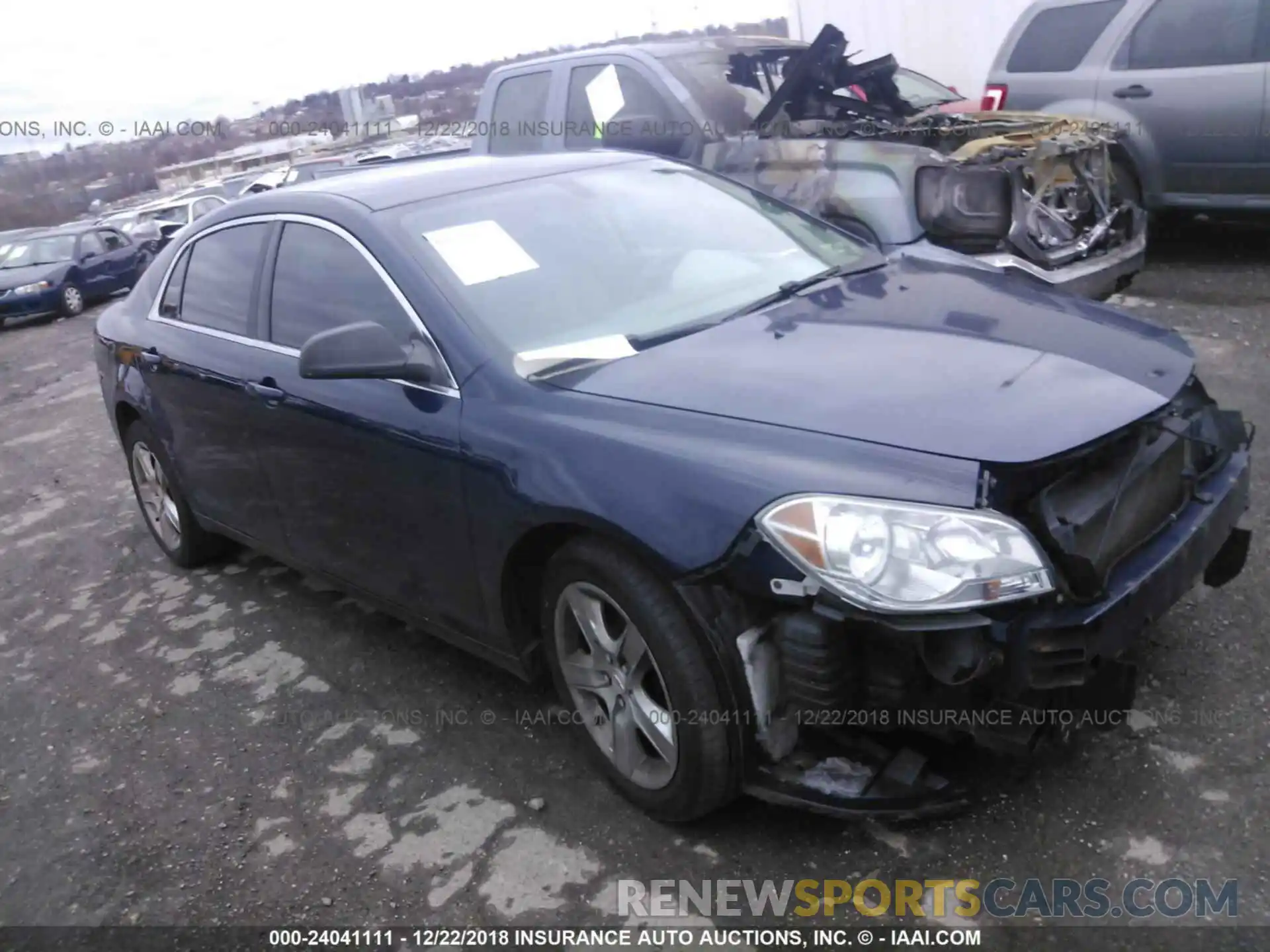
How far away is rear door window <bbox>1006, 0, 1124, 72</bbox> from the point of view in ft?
25.7

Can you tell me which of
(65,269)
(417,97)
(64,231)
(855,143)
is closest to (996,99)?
(855,143)


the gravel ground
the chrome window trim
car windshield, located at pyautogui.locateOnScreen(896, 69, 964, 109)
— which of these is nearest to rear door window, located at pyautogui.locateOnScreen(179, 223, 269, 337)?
the chrome window trim

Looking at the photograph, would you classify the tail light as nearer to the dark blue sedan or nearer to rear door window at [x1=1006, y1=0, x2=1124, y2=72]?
rear door window at [x1=1006, y1=0, x2=1124, y2=72]

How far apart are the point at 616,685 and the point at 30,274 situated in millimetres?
17118

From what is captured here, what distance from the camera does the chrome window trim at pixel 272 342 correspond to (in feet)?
9.87

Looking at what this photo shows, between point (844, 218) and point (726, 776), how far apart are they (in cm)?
390

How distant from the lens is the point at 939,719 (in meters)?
2.33

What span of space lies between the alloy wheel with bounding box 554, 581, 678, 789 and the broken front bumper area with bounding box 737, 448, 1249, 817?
28 cm

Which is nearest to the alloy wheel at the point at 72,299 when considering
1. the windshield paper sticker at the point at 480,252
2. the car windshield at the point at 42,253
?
the car windshield at the point at 42,253

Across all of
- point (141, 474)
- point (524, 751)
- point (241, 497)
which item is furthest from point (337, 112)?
point (524, 751)

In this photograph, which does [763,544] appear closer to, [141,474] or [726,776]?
[726,776]

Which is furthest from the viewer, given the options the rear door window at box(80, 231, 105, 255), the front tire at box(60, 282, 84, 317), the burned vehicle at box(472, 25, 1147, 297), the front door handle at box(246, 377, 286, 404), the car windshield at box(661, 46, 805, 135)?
the rear door window at box(80, 231, 105, 255)

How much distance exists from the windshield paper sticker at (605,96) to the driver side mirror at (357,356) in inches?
173

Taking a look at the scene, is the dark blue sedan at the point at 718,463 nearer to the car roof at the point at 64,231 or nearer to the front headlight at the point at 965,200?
the front headlight at the point at 965,200
